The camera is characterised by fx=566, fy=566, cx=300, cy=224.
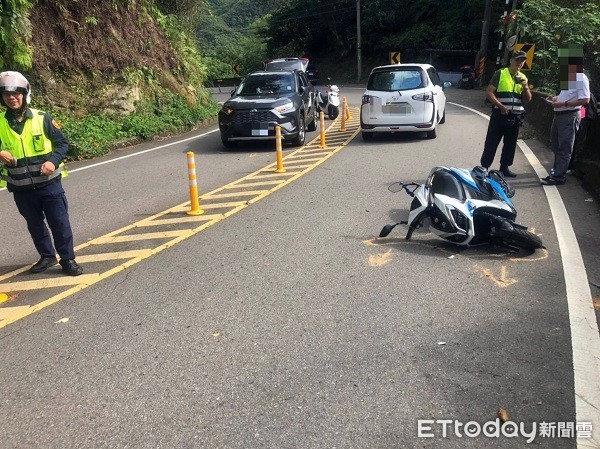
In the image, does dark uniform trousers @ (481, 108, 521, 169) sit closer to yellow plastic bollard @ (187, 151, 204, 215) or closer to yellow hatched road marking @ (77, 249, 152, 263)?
yellow plastic bollard @ (187, 151, 204, 215)

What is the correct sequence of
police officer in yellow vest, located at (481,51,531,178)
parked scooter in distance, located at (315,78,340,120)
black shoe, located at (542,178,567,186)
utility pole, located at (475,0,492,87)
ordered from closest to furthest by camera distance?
black shoe, located at (542,178,567,186), police officer in yellow vest, located at (481,51,531,178), parked scooter in distance, located at (315,78,340,120), utility pole, located at (475,0,492,87)

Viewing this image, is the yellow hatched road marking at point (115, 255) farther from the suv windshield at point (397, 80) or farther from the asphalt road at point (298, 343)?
the suv windshield at point (397, 80)

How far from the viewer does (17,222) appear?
7703mm

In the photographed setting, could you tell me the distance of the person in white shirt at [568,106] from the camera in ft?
27.5

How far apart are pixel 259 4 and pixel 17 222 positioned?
58.5m

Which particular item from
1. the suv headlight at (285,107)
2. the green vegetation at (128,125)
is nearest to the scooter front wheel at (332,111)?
the green vegetation at (128,125)

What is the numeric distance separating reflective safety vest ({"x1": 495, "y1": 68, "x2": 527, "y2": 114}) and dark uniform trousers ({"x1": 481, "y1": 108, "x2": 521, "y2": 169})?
0.42 feet

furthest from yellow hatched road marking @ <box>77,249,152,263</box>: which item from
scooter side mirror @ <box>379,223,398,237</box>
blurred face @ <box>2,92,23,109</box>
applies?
scooter side mirror @ <box>379,223,398,237</box>

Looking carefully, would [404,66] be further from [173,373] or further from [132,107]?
[173,373]

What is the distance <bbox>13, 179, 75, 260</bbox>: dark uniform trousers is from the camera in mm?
5316

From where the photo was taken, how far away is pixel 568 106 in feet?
27.7

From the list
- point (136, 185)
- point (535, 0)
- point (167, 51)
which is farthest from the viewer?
point (535, 0)

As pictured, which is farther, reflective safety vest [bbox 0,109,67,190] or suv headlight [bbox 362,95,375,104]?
suv headlight [bbox 362,95,375,104]

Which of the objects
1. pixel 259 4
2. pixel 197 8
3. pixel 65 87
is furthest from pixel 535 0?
pixel 259 4
